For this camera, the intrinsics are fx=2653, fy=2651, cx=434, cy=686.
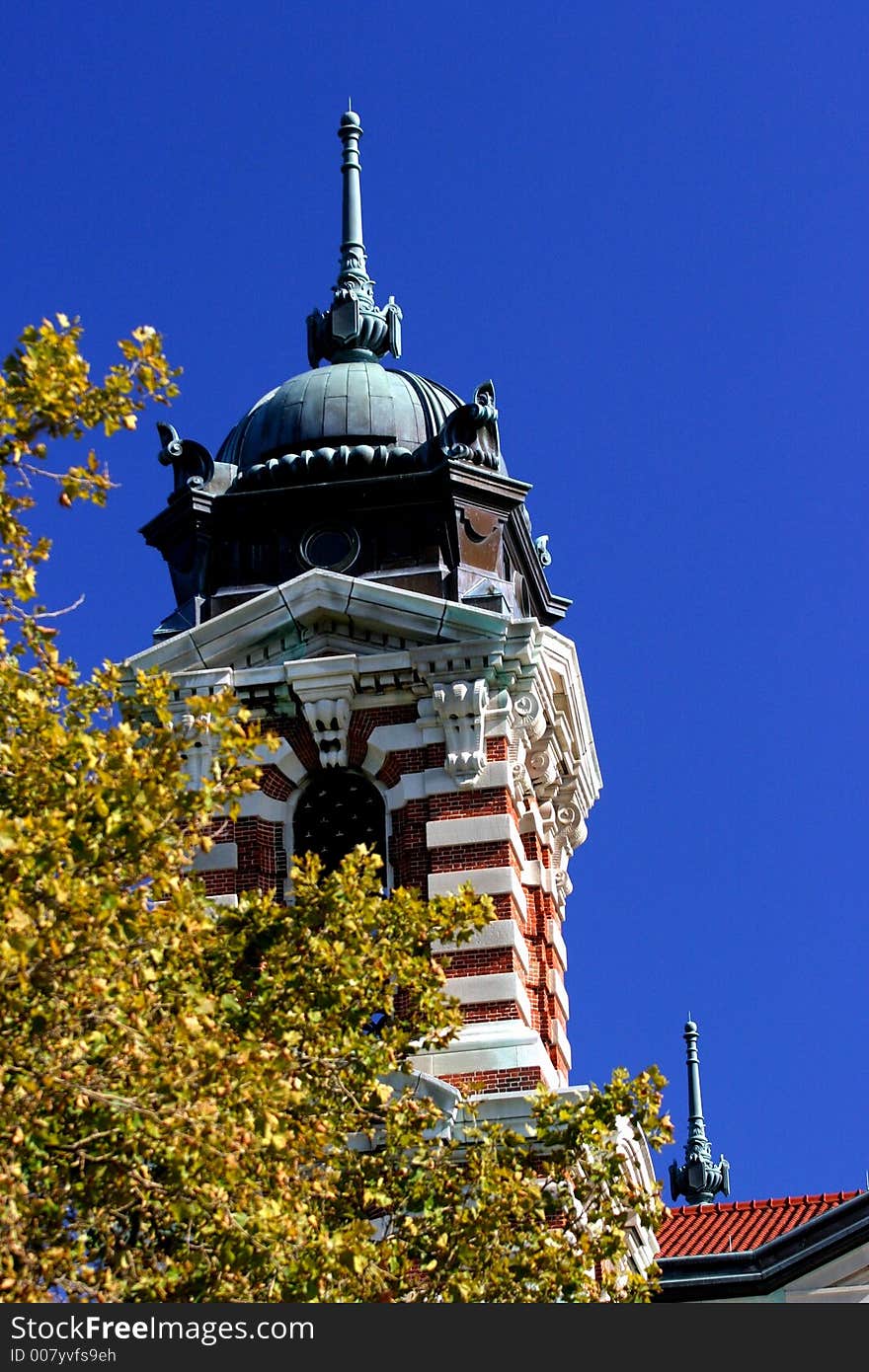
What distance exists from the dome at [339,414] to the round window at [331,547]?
4.36ft

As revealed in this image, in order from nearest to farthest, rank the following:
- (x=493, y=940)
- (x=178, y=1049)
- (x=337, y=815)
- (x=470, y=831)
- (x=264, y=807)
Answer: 1. (x=178, y=1049)
2. (x=493, y=940)
3. (x=470, y=831)
4. (x=264, y=807)
5. (x=337, y=815)

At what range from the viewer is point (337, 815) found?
30141mm

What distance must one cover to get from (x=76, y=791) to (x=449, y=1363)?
5060mm

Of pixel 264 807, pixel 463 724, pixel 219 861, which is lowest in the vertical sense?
pixel 219 861

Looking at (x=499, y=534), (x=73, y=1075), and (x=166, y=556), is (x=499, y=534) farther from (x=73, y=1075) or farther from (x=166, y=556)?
(x=73, y=1075)

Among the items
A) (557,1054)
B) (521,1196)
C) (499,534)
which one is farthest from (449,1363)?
(499,534)

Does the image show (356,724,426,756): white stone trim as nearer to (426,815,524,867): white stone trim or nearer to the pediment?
the pediment

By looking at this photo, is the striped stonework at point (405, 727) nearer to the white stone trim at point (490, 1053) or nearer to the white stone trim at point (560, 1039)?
the white stone trim at point (560, 1039)

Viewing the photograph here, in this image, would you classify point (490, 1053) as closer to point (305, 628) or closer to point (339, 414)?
point (305, 628)

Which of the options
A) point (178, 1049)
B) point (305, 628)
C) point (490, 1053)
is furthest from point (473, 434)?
point (178, 1049)

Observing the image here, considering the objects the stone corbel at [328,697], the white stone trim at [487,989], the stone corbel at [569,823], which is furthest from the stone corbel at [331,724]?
the stone corbel at [569,823]

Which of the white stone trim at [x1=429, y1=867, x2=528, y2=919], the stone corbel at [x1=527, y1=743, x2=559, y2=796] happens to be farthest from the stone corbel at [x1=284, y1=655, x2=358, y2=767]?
the stone corbel at [x1=527, y1=743, x2=559, y2=796]

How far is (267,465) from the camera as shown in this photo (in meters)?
32.1

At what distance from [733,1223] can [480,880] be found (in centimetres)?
666
